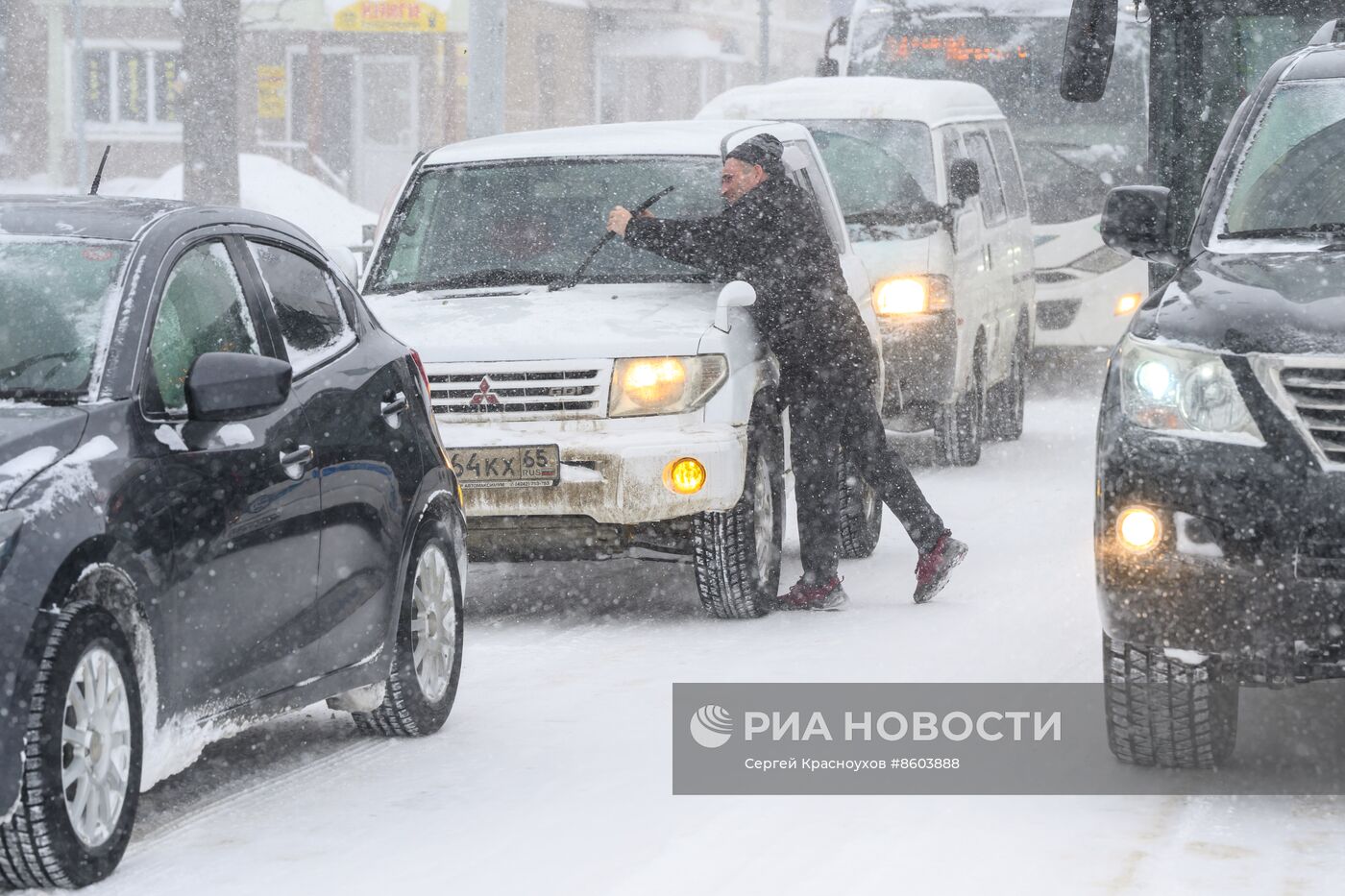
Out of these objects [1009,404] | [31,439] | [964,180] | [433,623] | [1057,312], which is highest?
[31,439]

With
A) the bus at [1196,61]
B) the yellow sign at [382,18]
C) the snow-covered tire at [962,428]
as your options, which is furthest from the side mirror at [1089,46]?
the yellow sign at [382,18]

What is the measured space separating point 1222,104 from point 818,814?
612 centimetres

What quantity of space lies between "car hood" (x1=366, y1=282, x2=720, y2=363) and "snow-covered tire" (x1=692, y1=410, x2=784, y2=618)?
53cm

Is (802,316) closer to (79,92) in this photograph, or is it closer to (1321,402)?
(1321,402)

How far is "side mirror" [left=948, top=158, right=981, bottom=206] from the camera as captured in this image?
1375cm

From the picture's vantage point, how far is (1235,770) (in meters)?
6.43

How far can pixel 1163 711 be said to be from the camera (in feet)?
20.3

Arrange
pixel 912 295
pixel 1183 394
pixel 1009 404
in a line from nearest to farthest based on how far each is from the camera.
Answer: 1. pixel 1183 394
2. pixel 912 295
3. pixel 1009 404

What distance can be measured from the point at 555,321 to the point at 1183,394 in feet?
11.2

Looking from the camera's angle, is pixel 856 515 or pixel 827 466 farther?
pixel 856 515

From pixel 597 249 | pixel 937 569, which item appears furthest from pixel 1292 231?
pixel 597 249

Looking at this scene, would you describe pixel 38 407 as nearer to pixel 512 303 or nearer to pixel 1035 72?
pixel 512 303

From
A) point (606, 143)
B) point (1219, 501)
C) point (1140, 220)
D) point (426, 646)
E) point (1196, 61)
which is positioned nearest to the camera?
point (1219, 501)

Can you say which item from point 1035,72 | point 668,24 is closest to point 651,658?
point 1035,72
